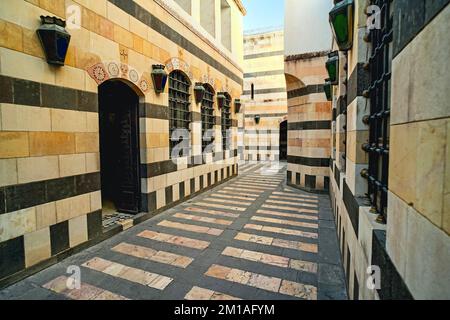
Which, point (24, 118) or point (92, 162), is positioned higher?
point (24, 118)

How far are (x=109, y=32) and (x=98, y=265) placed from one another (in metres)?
3.97

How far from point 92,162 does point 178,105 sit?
3.21 meters

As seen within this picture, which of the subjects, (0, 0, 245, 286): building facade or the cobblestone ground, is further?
(0, 0, 245, 286): building facade

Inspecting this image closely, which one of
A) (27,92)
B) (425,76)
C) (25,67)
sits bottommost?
(425,76)

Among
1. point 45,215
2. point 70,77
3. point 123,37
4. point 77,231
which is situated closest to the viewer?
point 45,215

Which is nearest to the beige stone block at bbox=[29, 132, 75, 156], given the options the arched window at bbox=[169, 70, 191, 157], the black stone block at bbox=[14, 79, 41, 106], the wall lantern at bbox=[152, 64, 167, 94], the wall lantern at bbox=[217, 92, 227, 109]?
the black stone block at bbox=[14, 79, 41, 106]

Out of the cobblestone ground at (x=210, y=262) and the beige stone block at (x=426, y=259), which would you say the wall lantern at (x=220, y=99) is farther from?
the beige stone block at (x=426, y=259)

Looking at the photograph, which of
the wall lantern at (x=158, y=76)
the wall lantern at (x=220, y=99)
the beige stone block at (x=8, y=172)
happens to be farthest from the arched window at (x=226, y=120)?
the beige stone block at (x=8, y=172)

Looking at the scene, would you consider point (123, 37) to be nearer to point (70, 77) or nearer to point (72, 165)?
point (70, 77)

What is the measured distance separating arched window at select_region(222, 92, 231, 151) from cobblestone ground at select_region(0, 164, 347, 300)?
15.2 feet

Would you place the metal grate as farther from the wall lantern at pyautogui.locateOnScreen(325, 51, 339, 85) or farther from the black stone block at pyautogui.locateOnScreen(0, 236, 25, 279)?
the black stone block at pyautogui.locateOnScreen(0, 236, 25, 279)

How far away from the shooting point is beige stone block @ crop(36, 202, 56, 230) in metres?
3.41

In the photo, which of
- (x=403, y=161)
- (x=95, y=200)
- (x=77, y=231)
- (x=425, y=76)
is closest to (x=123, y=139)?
(x=95, y=200)

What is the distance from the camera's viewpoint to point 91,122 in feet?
13.8
